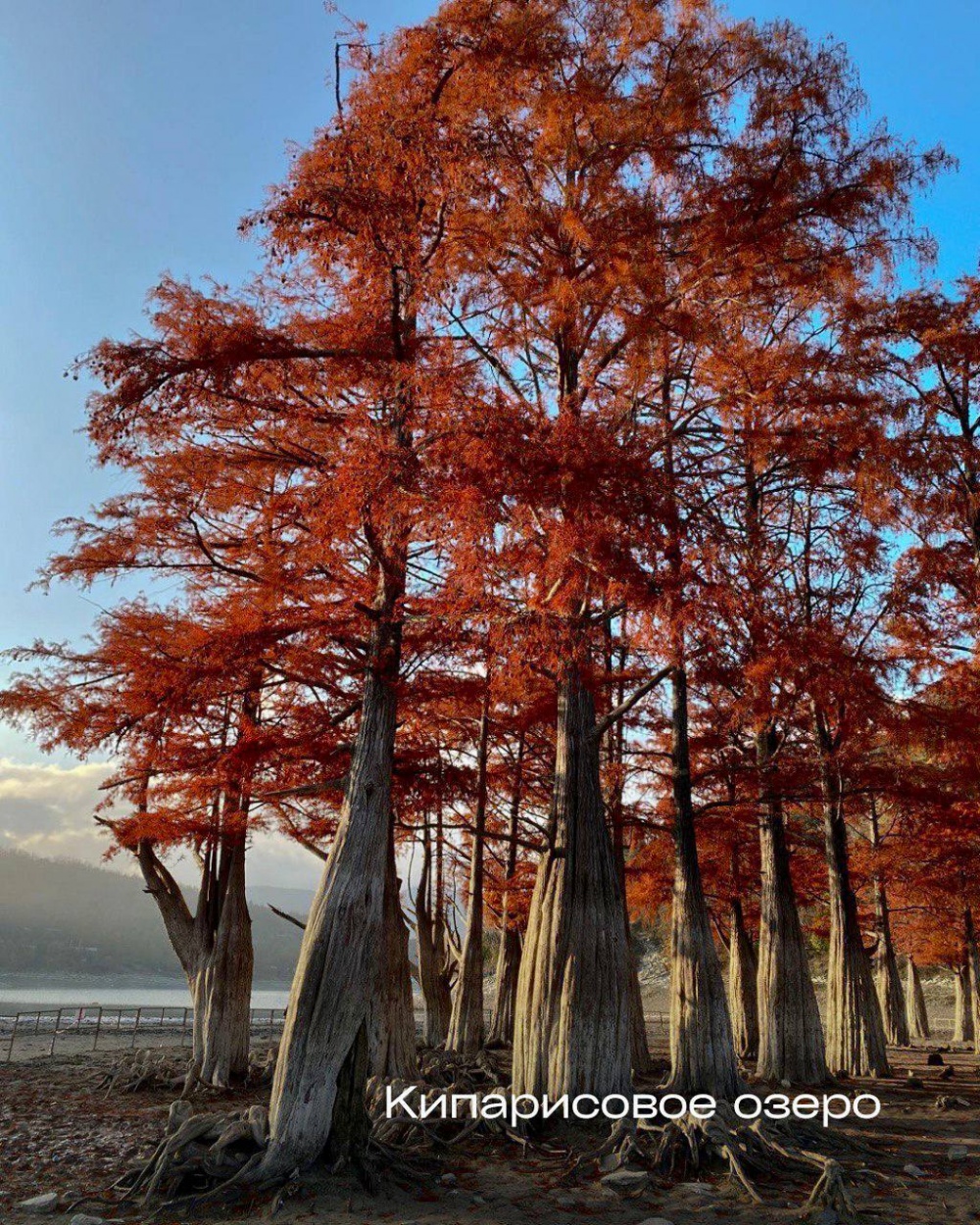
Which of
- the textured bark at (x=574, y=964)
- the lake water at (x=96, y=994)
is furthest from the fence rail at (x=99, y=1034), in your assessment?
the lake water at (x=96, y=994)

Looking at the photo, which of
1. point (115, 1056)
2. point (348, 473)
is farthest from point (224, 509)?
point (115, 1056)

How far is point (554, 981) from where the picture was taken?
10.8 m

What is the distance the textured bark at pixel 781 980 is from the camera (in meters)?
15.9

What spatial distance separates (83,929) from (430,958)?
147 meters

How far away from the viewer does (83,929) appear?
14500 cm

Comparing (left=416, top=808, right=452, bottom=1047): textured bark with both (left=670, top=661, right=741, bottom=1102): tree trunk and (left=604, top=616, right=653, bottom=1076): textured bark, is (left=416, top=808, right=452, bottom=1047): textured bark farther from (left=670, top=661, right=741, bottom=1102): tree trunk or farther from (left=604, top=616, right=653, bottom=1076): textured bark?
(left=670, top=661, right=741, bottom=1102): tree trunk

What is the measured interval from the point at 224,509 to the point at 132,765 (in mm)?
6192

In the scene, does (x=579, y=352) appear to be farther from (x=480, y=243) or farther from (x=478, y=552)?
(x=478, y=552)

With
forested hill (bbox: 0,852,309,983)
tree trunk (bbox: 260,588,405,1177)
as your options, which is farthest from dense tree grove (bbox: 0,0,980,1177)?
forested hill (bbox: 0,852,309,983)

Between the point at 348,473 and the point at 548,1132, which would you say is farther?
the point at 548,1132

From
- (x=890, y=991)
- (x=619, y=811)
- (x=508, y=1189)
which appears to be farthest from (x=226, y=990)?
(x=890, y=991)

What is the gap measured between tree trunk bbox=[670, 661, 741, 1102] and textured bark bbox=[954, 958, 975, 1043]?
23826mm

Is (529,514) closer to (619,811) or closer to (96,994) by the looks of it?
(619,811)

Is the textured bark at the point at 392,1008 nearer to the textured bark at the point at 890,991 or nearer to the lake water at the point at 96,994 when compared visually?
the textured bark at the point at 890,991
